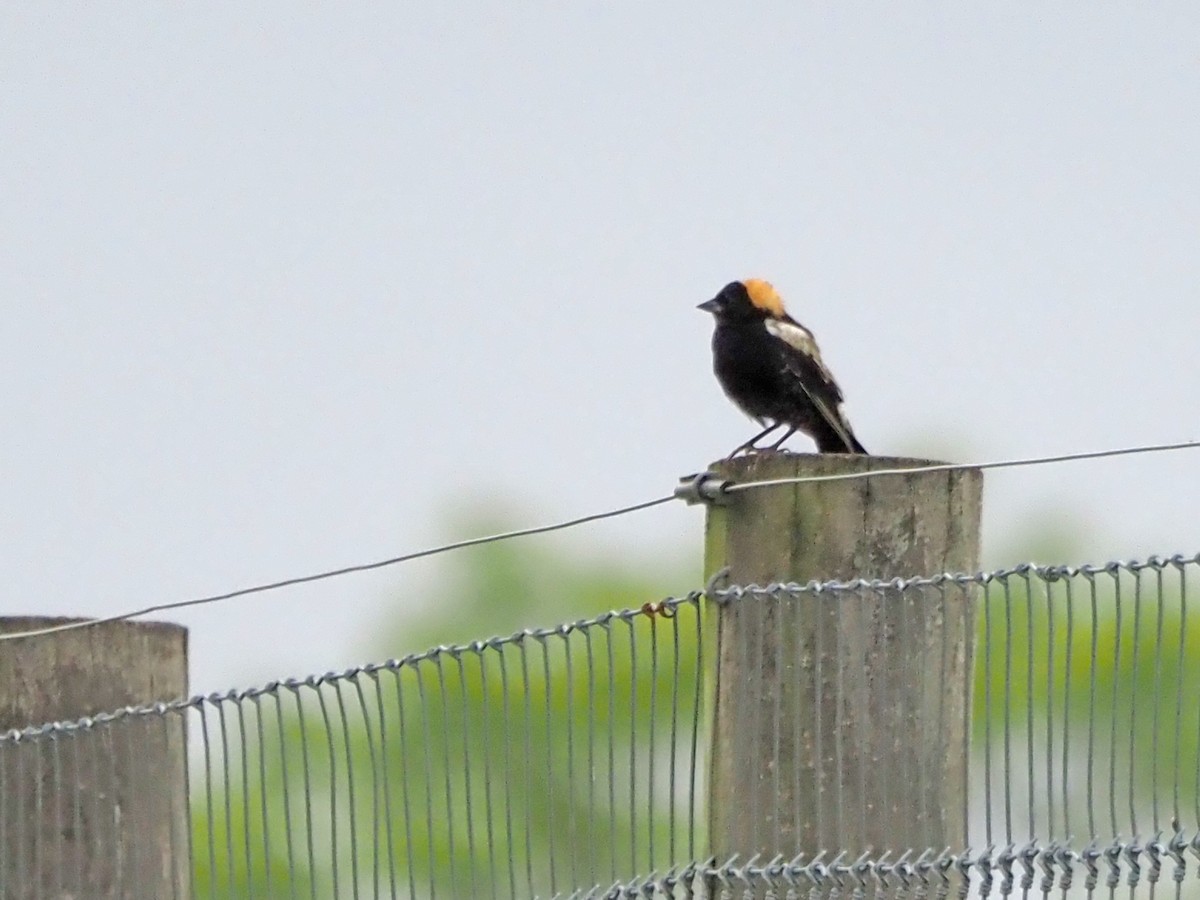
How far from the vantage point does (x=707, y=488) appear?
10.3 feet

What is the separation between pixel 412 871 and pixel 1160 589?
1408mm

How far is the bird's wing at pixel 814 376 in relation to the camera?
24.0 feet

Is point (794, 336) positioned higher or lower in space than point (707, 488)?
higher

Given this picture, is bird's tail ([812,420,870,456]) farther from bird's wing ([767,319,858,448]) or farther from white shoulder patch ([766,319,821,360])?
white shoulder patch ([766,319,821,360])

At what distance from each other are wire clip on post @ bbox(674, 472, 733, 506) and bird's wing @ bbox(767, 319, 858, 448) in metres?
4.06

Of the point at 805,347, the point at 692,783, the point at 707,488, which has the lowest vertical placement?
the point at 692,783

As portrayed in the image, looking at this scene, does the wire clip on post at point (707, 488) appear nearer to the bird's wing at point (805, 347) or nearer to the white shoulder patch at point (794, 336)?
the bird's wing at point (805, 347)

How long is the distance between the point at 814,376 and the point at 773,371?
0.53 ft

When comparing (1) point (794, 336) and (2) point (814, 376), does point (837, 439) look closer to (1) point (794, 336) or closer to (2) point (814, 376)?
(2) point (814, 376)

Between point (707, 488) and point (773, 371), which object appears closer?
point (707, 488)

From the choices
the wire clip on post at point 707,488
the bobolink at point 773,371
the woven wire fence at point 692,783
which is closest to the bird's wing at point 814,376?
the bobolink at point 773,371

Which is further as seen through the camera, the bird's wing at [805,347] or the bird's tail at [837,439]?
the bird's wing at [805,347]

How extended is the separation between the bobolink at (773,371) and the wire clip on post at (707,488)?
13.0 feet

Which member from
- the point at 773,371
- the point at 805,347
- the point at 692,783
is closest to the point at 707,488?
the point at 692,783
